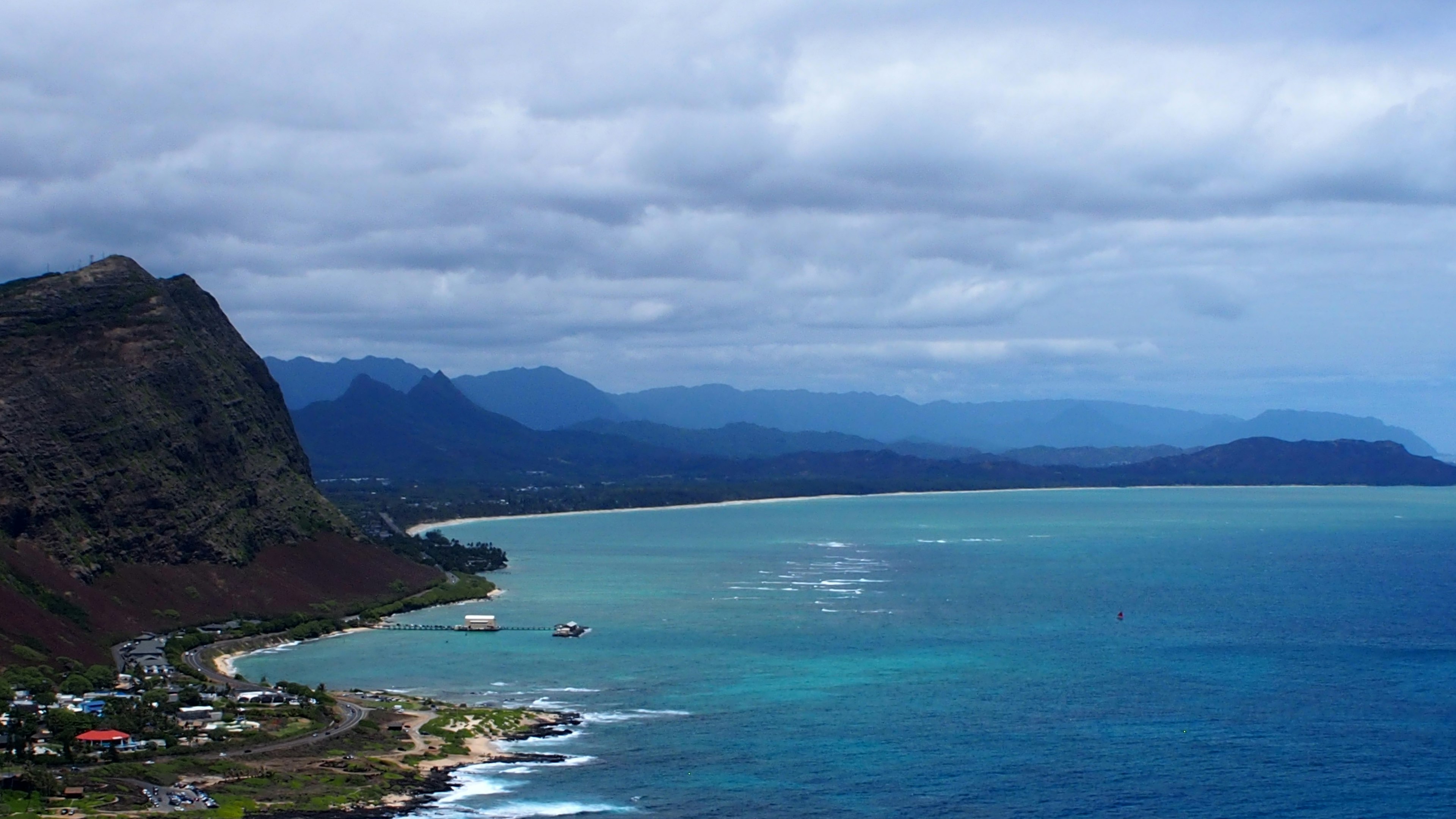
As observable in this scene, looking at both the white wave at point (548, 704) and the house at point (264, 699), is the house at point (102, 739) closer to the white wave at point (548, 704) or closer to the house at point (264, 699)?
the house at point (264, 699)

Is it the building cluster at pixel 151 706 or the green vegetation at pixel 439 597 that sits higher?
Result: the green vegetation at pixel 439 597

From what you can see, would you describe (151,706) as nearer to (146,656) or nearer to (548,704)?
(548,704)

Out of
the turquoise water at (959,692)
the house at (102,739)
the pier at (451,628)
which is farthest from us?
the pier at (451,628)

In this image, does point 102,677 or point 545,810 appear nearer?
point 545,810

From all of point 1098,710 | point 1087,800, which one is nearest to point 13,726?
point 1087,800

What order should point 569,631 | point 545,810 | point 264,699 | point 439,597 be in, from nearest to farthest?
point 545,810 < point 264,699 < point 569,631 < point 439,597

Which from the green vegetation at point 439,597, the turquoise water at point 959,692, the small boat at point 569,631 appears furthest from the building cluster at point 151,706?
the green vegetation at point 439,597

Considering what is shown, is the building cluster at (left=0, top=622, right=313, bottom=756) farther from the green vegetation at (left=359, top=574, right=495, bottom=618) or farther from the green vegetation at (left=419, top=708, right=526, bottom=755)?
the green vegetation at (left=359, top=574, right=495, bottom=618)

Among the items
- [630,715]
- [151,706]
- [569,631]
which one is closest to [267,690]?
[151,706]
